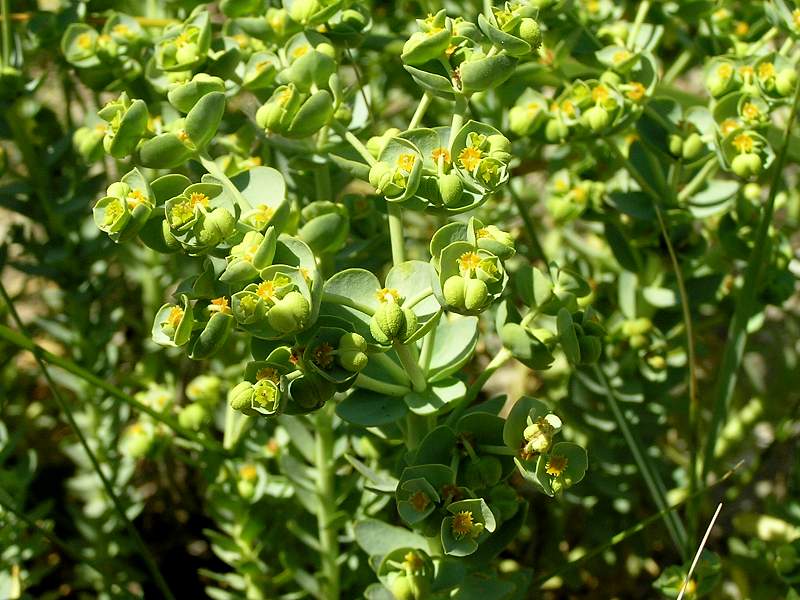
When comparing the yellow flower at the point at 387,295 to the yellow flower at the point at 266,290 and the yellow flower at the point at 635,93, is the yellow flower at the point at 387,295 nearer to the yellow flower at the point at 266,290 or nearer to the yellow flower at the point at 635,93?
the yellow flower at the point at 266,290

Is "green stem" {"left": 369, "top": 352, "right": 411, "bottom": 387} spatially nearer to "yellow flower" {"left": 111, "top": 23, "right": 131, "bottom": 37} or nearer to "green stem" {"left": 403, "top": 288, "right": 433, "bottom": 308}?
"green stem" {"left": 403, "top": 288, "right": 433, "bottom": 308}

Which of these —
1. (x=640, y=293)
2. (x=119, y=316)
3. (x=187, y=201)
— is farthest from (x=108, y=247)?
(x=640, y=293)

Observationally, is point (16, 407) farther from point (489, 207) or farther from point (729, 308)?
point (729, 308)

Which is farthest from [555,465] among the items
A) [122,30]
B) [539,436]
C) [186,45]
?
[122,30]

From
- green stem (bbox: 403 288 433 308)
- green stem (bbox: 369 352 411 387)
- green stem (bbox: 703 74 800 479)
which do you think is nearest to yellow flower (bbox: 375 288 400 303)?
green stem (bbox: 403 288 433 308)

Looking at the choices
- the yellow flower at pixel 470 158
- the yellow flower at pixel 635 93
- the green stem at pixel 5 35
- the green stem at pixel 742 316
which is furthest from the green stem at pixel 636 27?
the green stem at pixel 5 35

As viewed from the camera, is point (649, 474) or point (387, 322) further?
point (649, 474)

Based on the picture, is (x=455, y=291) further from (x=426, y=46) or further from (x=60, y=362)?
(x=60, y=362)
